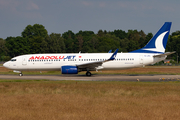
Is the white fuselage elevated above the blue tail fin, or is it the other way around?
the blue tail fin

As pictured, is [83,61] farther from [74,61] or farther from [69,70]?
[69,70]

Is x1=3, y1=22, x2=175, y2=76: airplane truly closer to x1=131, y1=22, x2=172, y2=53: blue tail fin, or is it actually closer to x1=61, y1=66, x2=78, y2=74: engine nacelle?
x1=131, y1=22, x2=172, y2=53: blue tail fin

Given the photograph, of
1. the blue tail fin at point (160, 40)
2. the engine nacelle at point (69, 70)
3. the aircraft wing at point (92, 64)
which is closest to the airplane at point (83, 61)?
the aircraft wing at point (92, 64)

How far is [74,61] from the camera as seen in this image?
115 ft

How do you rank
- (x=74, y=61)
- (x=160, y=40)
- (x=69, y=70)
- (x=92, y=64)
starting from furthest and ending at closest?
(x=160, y=40) → (x=74, y=61) → (x=92, y=64) → (x=69, y=70)

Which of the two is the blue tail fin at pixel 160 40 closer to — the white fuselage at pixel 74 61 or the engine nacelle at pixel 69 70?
the white fuselage at pixel 74 61

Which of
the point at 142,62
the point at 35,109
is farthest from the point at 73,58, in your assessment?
the point at 35,109

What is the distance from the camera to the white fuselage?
34938 millimetres

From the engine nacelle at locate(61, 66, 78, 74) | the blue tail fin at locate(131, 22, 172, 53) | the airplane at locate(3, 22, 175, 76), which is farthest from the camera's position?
the blue tail fin at locate(131, 22, 172, 53)

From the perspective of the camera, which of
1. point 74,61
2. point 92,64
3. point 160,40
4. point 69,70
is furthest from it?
point 160,40

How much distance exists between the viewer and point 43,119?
1030 centimetres

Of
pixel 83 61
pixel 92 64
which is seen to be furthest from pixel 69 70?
pixel 92 64

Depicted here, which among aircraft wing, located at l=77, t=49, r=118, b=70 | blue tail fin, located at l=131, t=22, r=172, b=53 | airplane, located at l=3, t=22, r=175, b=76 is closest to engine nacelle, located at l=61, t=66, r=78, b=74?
aircraft wing, located at l=77, t=49, r=118, b=70

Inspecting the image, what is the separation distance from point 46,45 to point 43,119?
9494 cm
